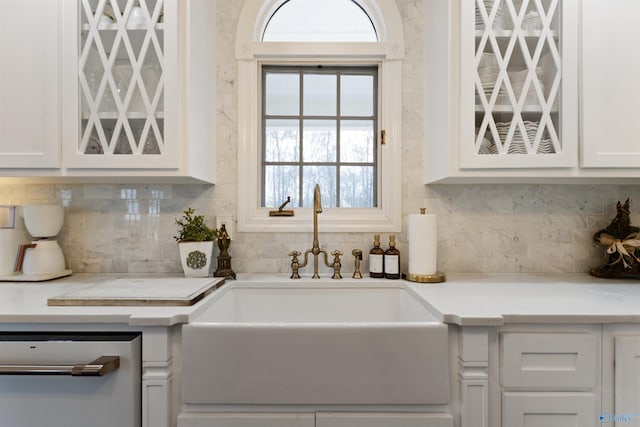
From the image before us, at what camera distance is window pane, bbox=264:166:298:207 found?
1.88 metres

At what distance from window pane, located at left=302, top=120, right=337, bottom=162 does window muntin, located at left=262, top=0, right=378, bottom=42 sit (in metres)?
0.44

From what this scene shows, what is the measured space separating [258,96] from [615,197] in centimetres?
186

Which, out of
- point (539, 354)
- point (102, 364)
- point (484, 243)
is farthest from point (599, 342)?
point (102, 364)

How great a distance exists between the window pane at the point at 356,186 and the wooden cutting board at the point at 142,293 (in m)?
0.78

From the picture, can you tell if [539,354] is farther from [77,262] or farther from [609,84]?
[77,262]

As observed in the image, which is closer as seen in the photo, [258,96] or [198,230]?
[198,230]

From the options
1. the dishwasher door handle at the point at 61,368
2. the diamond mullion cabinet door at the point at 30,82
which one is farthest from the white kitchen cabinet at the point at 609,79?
the diamond mullion cabinet door at the point at 30,82

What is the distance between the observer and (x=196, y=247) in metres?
1.59

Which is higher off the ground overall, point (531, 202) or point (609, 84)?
point (609, 84)

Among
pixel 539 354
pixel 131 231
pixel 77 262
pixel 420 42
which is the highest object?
pixel 420 42

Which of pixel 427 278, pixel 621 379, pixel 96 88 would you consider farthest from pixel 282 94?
pixel 621 379

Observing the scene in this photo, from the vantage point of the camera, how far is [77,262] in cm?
176

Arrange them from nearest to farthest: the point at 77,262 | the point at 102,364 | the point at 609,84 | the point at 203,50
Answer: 1. the point at 102,364
2. the point at 609,84
3. the point at 203,50
4. the point at 77,262

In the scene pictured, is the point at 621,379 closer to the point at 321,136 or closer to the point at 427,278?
the point at 427,278
